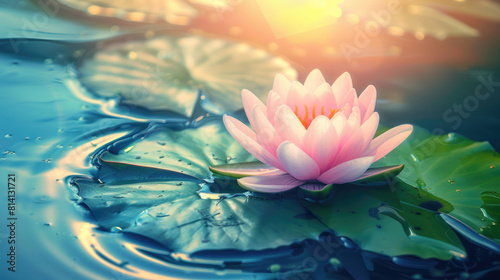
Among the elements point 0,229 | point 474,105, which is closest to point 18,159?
point 0,229

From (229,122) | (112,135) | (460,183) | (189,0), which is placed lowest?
(460,183)

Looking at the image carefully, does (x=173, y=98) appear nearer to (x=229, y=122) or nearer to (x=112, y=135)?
(x=112, y=135)

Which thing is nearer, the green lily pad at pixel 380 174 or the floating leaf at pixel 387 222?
the floating leaf at pixel 387 222

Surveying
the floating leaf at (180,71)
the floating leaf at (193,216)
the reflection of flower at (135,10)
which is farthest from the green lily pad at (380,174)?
the reflection of flower at (135,10)

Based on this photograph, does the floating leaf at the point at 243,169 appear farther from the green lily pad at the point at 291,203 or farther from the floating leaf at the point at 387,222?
the floating leaf at the point at 387,222

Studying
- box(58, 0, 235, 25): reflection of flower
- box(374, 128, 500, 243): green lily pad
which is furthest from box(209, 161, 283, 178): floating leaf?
box(58, 0, 235, 25): reflection of flower

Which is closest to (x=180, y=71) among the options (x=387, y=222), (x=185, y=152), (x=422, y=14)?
(x=185, y=152)

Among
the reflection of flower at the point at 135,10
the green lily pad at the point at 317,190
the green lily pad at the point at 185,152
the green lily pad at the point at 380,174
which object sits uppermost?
the reflection of flower at the point at 135,10

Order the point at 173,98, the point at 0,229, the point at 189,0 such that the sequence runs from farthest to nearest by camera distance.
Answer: the point at 189,0 → the point at 173,98 → the point at 0,229
